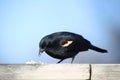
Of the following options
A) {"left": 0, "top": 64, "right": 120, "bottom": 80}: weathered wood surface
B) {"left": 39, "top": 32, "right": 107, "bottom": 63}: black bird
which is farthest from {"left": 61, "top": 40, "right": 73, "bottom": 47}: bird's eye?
{"left": 0, "top": 64, "right": 120, "bottom": 80}: weathered wood surface

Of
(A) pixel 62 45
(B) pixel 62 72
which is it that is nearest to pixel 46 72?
(B) pixel 62 72

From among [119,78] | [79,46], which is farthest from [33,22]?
[119,78]

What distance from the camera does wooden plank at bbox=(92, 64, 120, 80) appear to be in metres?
0.86

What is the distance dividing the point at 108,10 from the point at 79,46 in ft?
1.08

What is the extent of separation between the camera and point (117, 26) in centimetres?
126

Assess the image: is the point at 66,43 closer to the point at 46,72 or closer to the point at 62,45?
the point at 62,45

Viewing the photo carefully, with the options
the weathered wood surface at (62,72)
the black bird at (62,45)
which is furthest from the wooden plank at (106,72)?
the black bird at (62,45)

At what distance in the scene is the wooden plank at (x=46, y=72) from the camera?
0.87 meters

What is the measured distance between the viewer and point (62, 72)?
875 millimetres

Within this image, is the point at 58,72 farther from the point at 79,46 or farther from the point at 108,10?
the point at 108,10

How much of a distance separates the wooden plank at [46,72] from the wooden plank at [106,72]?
0.03 meters

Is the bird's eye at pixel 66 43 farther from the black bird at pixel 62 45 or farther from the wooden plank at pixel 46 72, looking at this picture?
the wooden plank at pixel 46 72

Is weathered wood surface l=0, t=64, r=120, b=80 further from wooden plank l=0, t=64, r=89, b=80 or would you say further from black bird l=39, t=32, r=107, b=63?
black bird l=39, t=32, r=107, b=63

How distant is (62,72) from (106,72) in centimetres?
15
